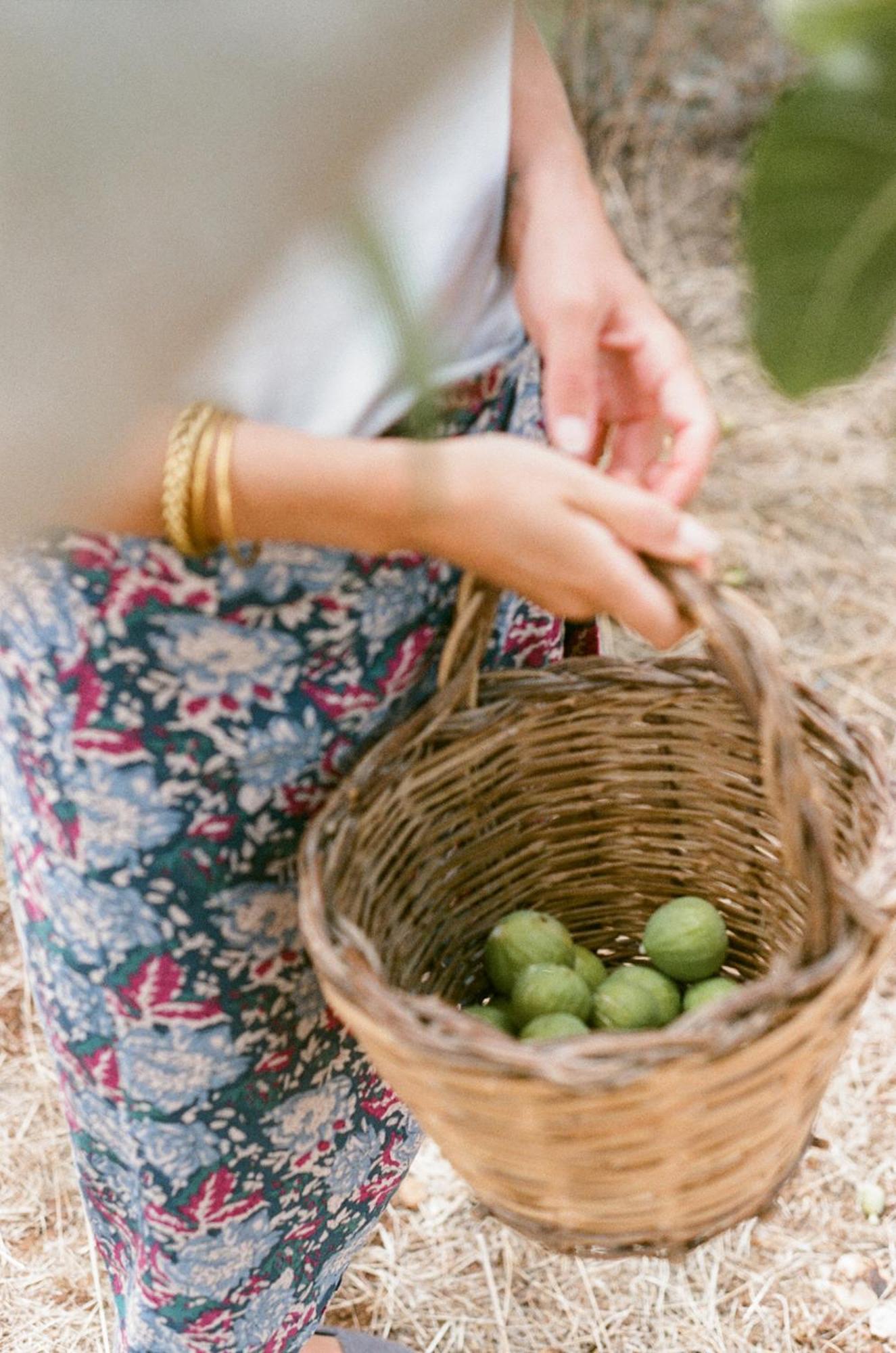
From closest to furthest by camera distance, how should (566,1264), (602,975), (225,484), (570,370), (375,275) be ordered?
(375,275) < (225,484) < (570,370) < (602,975) < (566,1264)

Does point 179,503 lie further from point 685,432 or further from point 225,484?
point 685,432

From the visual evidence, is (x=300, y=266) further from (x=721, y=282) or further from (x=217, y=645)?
(x=721, y=282)

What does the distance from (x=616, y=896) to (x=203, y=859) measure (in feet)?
1.08

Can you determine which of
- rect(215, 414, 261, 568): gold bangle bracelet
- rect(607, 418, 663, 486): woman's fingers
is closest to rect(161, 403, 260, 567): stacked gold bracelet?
rect(215, 414, 261, 568): gold bangle bracelet

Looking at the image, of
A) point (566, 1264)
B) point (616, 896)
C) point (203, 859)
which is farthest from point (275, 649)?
point (566, 1264)

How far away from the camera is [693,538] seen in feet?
2.09

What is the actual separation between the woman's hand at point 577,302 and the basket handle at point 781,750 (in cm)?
11

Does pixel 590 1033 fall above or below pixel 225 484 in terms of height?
below

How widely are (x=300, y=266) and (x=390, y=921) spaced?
712 mm

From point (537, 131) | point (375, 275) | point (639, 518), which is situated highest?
point (375, 275)

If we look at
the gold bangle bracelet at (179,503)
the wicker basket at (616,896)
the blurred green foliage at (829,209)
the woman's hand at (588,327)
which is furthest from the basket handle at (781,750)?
the blurred green foliage at (829,209)

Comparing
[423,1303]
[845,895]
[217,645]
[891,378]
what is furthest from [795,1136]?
[891,378]

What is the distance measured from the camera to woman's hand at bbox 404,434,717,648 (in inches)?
23.2

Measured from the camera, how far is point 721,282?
2.34 meters
